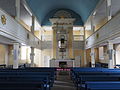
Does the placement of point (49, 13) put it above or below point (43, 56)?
above

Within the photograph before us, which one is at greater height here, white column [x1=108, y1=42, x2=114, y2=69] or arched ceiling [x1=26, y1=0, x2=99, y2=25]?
arched ceiling [x1=26, y1=0, x2=99, y2=25]

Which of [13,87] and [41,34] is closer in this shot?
[13,87]

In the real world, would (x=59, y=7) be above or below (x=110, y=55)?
above

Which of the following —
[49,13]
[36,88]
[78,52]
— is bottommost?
[36,88]

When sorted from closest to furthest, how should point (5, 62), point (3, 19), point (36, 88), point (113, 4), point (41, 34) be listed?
point (36, 88) → point (3, 19) → point (113, 4) → point (5, 62) → point (41, 34)

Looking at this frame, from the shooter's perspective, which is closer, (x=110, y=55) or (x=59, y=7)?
(x=110, y=55)

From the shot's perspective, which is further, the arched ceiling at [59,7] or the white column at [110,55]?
the arched ceiling at [59,7]

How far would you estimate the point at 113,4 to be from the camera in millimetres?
16250

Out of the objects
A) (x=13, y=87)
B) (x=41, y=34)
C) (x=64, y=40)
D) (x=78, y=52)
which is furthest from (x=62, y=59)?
(x=13, y=87)

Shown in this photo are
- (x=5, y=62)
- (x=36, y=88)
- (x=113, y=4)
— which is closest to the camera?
(x=36, y=88)

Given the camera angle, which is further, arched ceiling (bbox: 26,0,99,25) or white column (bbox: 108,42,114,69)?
arched ceiling (bbox: 26,0,99,25)

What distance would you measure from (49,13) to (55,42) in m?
4.56

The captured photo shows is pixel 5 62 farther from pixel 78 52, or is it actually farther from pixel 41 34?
pixel 78 52

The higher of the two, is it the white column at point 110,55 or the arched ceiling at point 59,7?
the arched ceiling at point 59,7
